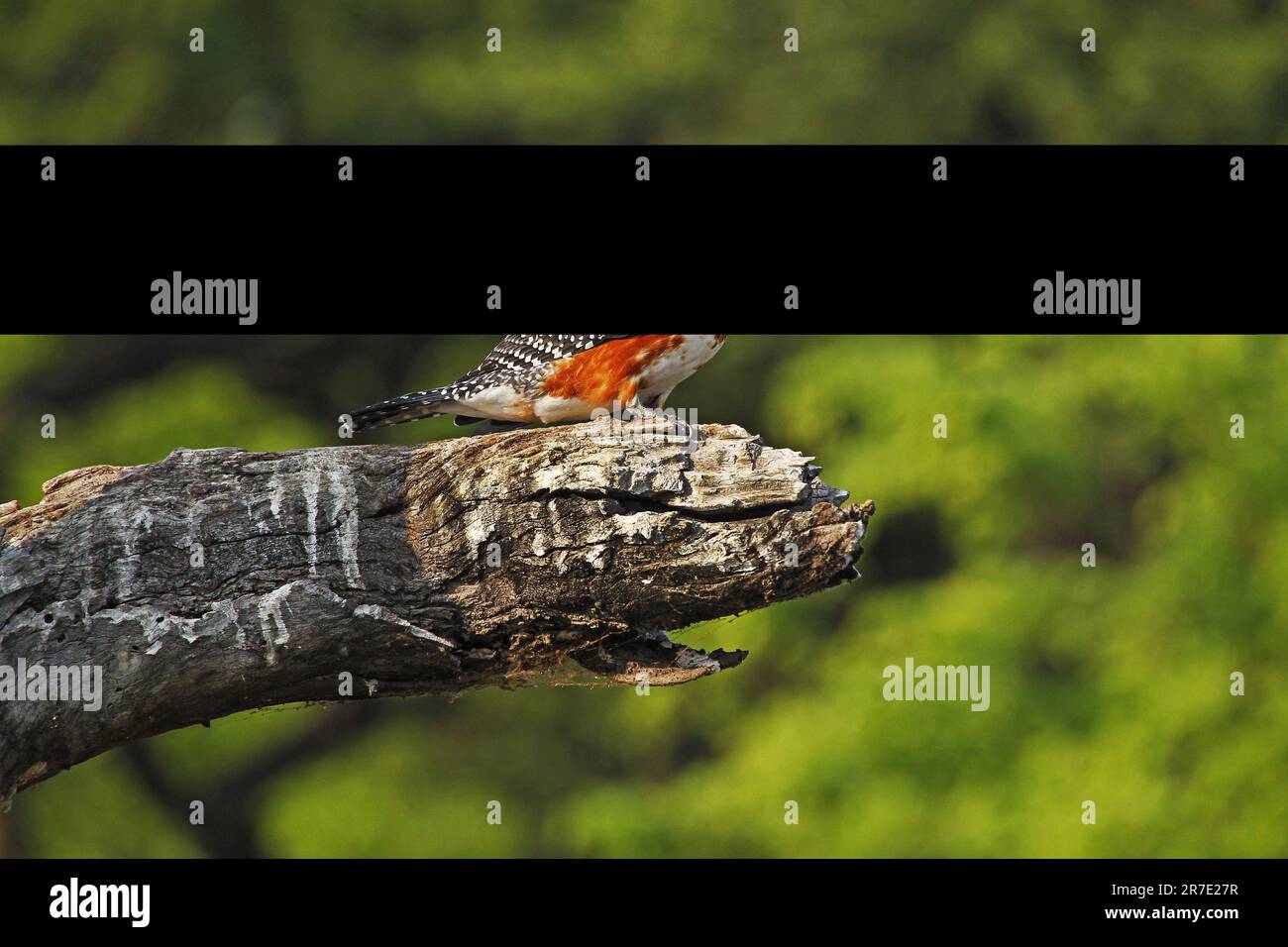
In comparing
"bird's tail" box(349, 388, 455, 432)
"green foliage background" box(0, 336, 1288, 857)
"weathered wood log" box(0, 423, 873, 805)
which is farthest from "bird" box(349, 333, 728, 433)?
"green foliage background" box(0, 336, 1288, 857)

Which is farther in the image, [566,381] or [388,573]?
[566,381]

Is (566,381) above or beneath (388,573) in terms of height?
above

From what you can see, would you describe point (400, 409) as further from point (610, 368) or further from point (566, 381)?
point (610, 368)

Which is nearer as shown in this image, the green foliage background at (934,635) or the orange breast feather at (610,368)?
the orange breast feather at (610,368)

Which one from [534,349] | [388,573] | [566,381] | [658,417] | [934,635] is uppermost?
[534,349]

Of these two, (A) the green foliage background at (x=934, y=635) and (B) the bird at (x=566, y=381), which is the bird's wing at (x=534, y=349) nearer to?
(B) the bird at (x=566, y=381)

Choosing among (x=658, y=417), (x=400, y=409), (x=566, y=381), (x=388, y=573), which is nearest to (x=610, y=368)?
(x=566, y=381)

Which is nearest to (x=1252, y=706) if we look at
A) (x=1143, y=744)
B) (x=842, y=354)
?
(x=1143, y=744)

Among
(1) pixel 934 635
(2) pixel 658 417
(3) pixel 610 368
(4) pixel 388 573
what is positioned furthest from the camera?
(1) pixel 934 635

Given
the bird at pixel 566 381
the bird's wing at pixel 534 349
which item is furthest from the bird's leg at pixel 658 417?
the bird's wing at pixel 534 349
